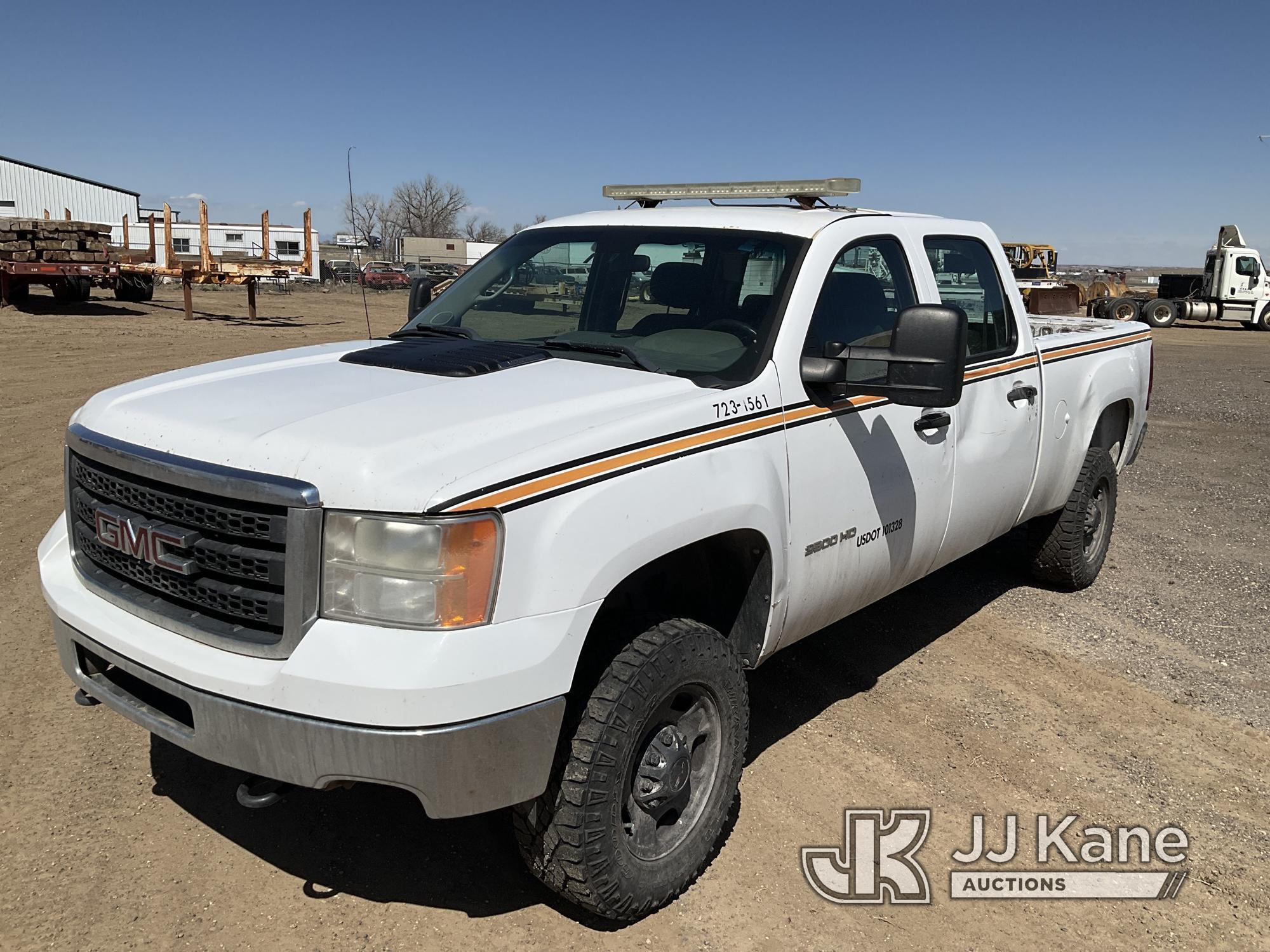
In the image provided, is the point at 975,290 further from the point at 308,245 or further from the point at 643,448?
the point at 308,245

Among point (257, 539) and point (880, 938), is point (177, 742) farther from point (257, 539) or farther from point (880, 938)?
point (880, 938)

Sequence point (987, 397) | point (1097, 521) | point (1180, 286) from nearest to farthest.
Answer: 1. point (987, 397)
2. point (1097, 521)
3. point (1180, 286)

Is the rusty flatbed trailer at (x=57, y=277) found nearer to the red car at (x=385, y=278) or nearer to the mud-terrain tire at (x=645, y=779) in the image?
the mud-terrain tire at (x=645, y=779)

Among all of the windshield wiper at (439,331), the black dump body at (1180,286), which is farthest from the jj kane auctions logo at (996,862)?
the black dump body at (1180,286)

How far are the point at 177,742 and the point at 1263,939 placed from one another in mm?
3093

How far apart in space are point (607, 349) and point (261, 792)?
1.73 meters

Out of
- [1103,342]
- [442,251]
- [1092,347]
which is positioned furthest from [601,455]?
[442,251]

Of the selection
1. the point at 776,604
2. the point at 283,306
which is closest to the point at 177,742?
the point at 776,604

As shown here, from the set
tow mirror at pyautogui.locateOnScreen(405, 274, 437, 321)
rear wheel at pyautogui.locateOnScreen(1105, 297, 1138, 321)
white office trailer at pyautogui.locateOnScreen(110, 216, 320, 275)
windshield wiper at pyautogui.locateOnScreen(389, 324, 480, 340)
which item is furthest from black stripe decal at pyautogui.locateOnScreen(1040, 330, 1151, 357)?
white office trailer at pyautogui.locateOnScreen(110, 216, 320, 275)

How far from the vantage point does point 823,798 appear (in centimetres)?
367

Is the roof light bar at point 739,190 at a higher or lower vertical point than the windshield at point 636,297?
higher

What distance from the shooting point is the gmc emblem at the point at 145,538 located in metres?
2.58

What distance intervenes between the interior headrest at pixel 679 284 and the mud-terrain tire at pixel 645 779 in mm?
1322

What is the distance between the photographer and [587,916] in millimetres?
2992
